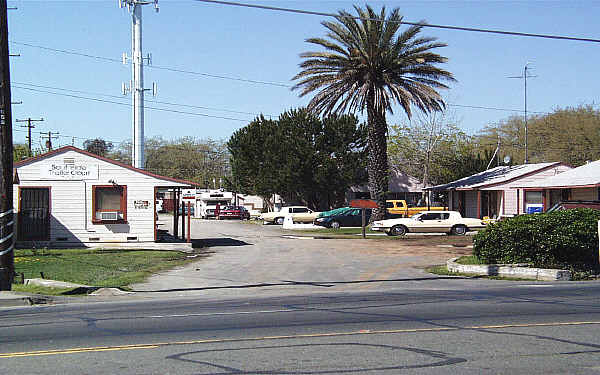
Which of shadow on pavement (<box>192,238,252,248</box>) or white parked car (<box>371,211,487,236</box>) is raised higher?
white parked car (<box>371,211,487,236</box>)

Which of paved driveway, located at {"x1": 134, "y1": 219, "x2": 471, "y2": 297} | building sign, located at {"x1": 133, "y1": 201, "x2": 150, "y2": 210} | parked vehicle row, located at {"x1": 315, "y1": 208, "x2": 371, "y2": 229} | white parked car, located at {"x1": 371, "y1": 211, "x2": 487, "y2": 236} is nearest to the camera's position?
paved driveway, located at {"x1": 134, "y1": 219, "x2": 471, "y2": 297}

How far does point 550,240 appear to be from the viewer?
1719cm

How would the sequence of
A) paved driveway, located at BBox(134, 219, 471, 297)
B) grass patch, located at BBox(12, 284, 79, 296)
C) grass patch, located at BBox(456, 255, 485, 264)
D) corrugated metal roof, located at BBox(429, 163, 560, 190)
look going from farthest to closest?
corrugated metal roof, located at BBox(429, 163, 560, 190)
grass patch, located at BBox(456, 255, 485, 264)
paved driveway, located at BBox(134, 219, 471, 297)
grass patch, located at BBox(12, 284, 79, 296)

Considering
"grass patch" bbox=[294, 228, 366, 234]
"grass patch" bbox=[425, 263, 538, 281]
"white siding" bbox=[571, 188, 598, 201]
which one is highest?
"white siding" bbox=[571, 188, 598, 201]

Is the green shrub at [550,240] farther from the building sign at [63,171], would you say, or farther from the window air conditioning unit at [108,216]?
the building sign at [63,171]

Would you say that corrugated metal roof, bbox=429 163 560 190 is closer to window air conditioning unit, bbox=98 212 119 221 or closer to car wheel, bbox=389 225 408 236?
car wheel, bbox=389 225 408 236

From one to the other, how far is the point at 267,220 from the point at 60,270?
117ft

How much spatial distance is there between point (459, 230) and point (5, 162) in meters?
25.9

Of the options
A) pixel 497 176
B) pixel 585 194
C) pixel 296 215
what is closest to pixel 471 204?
pixel 497 176

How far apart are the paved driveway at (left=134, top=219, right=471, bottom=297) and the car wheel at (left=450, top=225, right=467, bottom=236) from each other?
698 cm

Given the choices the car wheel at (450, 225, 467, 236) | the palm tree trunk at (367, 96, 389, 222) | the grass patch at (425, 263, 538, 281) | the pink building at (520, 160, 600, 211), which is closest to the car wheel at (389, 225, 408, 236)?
the car wheel at (450, 225, 467, 236)

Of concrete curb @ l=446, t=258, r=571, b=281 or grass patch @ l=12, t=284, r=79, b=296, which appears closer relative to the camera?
grass patch @ l=12, t=284, r=79, b=296

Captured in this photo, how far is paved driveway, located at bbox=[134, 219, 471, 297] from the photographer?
1577 centimetres

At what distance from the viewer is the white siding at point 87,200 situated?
2644 centimetres
